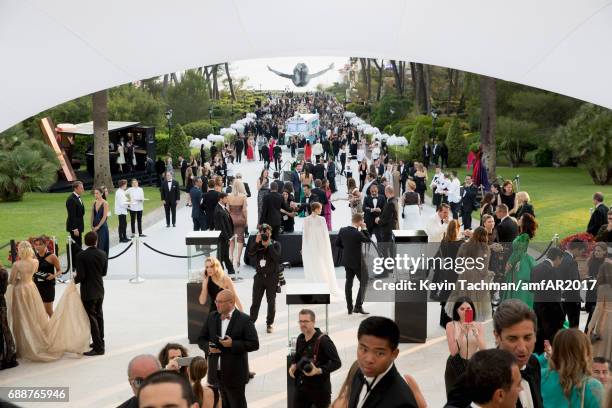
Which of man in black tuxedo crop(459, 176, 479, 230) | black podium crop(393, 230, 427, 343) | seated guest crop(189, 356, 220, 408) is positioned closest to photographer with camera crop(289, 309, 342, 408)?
seated guest crop(189, 356, 220, 408)

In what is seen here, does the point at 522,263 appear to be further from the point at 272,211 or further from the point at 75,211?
the point at 75,211

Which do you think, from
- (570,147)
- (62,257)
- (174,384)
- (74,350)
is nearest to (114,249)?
(62,257)

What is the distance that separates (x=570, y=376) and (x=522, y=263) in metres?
6.17

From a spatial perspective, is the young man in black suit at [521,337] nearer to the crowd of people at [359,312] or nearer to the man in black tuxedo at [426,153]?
the crowd of people at [359,312]

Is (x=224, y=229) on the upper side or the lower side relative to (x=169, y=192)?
lower

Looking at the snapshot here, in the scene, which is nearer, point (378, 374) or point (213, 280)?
point (378, 374)

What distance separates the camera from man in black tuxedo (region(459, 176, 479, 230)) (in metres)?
21.1

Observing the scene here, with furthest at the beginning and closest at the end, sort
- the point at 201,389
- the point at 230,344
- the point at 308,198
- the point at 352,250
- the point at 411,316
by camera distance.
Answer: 1. the point at 308,198
2. the point at 352,250
3. the point at 411,316
4. the point at 230,344
5. the point at 201,389

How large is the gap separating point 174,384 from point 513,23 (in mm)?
3032

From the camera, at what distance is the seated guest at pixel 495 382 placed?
3.90 meters

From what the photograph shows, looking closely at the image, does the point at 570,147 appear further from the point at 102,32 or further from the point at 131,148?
the point at 102,32

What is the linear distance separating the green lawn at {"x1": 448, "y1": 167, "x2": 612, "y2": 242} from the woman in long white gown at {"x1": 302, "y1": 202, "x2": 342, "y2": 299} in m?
7.96

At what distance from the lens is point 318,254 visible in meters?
14.8

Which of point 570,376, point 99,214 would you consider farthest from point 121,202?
point 570,376
